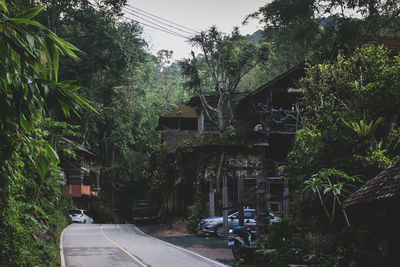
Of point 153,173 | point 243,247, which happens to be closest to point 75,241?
point 243,247

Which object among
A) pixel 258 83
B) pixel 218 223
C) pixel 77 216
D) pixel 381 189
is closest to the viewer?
pixel 381 189

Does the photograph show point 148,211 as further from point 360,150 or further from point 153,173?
point 360,150

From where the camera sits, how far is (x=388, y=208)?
803 centimetres

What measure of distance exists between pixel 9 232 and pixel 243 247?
8.38 m

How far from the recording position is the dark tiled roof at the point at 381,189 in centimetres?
727

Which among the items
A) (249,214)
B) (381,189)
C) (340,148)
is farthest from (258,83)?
(381,189)

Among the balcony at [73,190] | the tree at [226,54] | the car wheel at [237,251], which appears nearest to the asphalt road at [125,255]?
the car wheel at [237,251]

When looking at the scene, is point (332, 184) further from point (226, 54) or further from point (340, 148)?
point (226, 54)

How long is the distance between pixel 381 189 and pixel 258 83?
38118 millimetres

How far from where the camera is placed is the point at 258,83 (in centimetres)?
4512

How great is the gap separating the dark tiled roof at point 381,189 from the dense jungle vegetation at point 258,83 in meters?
1.00

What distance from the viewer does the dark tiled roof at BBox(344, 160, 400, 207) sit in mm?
7267

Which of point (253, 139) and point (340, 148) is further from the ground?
point (253, 139)

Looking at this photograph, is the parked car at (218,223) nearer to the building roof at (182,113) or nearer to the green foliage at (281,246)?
the green foliage at (281,246)
